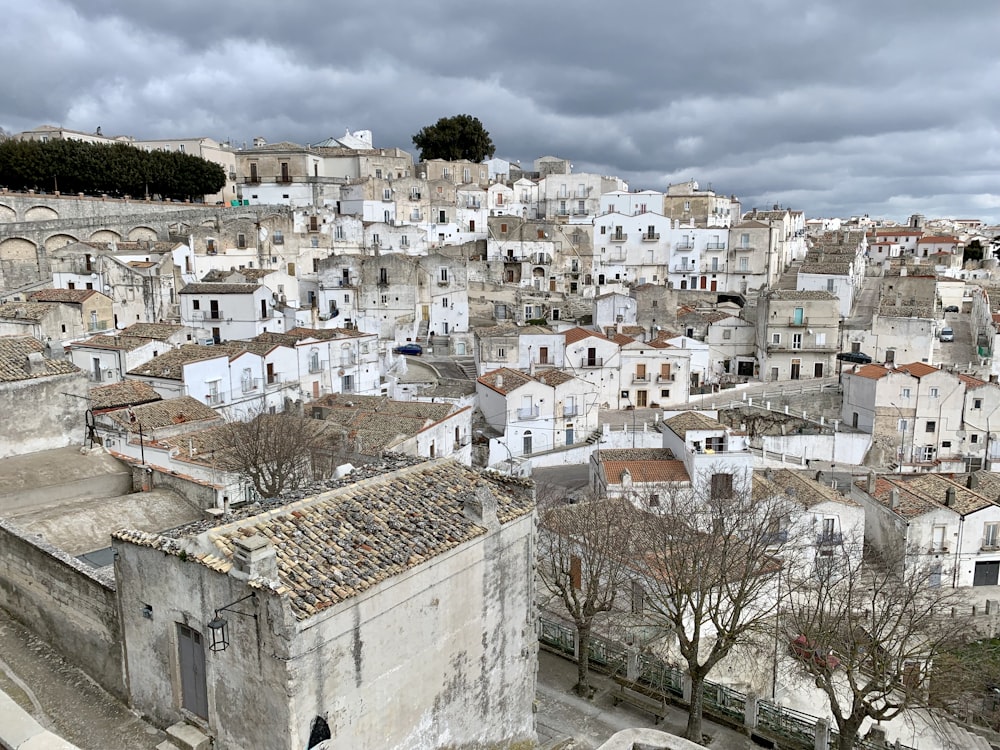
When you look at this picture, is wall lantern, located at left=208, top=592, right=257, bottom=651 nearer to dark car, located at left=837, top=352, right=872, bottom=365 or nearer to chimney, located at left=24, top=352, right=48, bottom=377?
chimney, located at left=24, top=352, right=48, bottom=377

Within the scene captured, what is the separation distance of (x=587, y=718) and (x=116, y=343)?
2889 cm

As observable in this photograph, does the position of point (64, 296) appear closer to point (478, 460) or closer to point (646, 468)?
point (478, 460)

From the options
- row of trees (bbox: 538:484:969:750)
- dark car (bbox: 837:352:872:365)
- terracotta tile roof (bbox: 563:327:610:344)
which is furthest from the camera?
dark car (bbox: 837:352:872:365)

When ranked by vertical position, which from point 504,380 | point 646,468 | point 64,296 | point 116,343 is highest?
point 64,296

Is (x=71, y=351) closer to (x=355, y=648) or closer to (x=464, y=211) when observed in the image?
(x=355, y=648)

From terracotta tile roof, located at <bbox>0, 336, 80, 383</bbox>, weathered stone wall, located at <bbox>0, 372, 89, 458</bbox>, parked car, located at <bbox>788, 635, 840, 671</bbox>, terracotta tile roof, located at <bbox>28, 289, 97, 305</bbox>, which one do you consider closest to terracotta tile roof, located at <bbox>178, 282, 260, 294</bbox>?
terracotta tile roof, located at <bbox>28, 289, 97, 305</bbox>

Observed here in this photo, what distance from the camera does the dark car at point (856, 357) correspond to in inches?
2012

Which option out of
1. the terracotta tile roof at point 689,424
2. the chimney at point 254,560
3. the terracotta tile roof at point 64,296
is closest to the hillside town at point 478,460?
the chimney at point 254,560

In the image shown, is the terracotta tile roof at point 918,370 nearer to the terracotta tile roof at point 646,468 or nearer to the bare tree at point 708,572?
the terracotta tile roof at point 646,468

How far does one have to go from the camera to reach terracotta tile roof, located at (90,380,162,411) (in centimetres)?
2717

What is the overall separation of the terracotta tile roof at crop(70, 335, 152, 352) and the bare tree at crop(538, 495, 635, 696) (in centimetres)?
2121

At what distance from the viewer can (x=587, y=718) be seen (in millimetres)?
13914

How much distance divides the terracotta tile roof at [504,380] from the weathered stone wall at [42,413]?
21.5 meters

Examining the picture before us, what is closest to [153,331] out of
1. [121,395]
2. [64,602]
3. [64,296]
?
[64,296]
